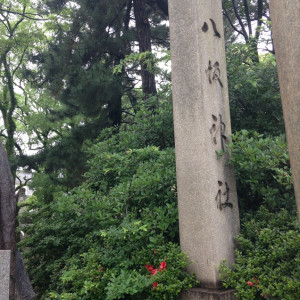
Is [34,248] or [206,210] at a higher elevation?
[206,210]

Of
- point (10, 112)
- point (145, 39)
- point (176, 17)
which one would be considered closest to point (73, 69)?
point (145, 39)

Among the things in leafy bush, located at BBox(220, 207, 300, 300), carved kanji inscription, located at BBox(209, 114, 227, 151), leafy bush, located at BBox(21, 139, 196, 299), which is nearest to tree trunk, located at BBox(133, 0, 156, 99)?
leafy bush, located at BBox(21, 139, 196, 299)

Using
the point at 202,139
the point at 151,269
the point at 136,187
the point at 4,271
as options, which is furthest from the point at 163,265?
the point at 4,271

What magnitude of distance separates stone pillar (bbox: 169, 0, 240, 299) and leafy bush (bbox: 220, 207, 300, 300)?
151mm

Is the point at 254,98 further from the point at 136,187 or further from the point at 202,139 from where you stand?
the point at 136,187

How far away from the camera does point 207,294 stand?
3131 millimetres

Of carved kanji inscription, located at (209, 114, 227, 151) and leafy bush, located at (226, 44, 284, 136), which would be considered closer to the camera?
carved kanji inscription, located at (209, 114, 227, 151)

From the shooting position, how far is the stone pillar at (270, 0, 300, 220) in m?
1.96

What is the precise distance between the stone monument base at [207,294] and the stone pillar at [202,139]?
11 centimetres

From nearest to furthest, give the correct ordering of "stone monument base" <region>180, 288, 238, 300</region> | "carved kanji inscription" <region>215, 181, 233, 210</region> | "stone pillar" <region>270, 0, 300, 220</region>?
1. "stone pillar" <region>270, 0, 300, 220</region>
2. "stone monument base" <region>180, 288, 238, 300</region>
3. "carved kanji inscription" <region>215, 181, 233, 210</region>

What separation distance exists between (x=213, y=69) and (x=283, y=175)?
3.91 feet

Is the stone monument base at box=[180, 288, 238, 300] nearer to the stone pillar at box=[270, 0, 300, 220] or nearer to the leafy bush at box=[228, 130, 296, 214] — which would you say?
the leafy bush at box=[228, 130, 296, 214]

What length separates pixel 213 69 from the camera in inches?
145

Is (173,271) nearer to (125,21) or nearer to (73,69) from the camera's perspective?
(73,69)
